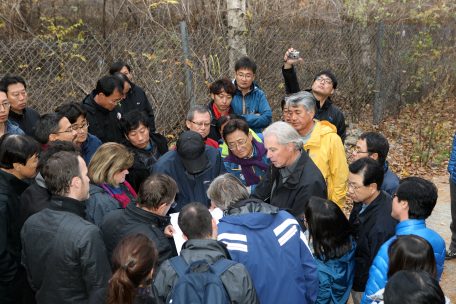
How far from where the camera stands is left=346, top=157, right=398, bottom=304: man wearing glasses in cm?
284

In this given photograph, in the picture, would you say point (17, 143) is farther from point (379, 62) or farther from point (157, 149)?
point (379, 62)

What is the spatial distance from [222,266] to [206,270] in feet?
0.30

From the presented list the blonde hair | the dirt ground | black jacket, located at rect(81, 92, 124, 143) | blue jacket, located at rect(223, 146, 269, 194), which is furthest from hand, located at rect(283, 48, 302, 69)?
the dirt ground

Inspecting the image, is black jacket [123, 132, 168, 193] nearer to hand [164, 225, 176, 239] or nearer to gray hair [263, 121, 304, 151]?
hand [164, 225, 176, 239]

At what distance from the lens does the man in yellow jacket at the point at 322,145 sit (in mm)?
3676

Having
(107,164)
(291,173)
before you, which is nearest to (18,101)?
(107,164)

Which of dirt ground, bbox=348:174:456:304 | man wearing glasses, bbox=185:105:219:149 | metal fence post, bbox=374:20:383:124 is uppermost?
man wearing glasses, bbox=185:105:219:149

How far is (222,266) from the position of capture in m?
1.88

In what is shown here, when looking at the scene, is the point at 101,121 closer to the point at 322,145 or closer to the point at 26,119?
the point at 26,119

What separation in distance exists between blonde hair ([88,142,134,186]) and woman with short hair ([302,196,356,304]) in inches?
65.1

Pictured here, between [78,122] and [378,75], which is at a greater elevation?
[78,122]

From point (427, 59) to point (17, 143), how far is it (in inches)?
428

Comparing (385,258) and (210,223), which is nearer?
(210,223)

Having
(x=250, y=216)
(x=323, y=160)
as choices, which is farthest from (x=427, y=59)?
(x=250, y=216)
